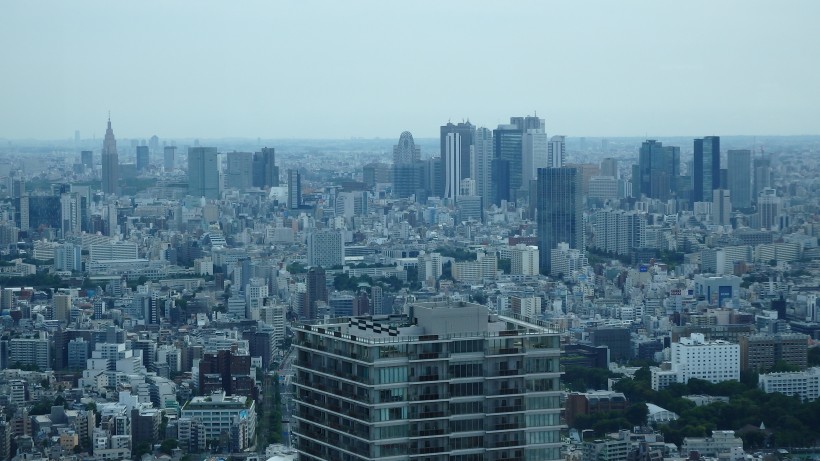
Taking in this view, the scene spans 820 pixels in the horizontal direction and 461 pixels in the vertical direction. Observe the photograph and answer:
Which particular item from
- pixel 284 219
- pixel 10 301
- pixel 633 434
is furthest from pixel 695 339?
pixel 284 219

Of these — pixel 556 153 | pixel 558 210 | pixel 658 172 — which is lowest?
pixel 558 210

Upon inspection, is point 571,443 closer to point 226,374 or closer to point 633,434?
point 633,434

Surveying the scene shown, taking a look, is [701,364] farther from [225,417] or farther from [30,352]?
[30,352]

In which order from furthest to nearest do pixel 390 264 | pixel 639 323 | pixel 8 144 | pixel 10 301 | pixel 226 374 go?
pixel 390 264 < pixel 10 301 < pixel 639 323 < pixel 8 144 < pixel 226 374

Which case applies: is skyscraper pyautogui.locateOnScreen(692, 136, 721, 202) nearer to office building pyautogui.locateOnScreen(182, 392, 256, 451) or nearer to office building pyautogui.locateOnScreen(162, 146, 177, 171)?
office building pyautogui.locateOnScreen(162, 146, 177, 171)

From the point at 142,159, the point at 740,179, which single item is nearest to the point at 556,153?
the point at 740,179

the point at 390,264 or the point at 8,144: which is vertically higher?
the point at 8,144

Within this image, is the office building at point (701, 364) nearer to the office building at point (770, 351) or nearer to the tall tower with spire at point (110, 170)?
the office building at point (770, 351)
